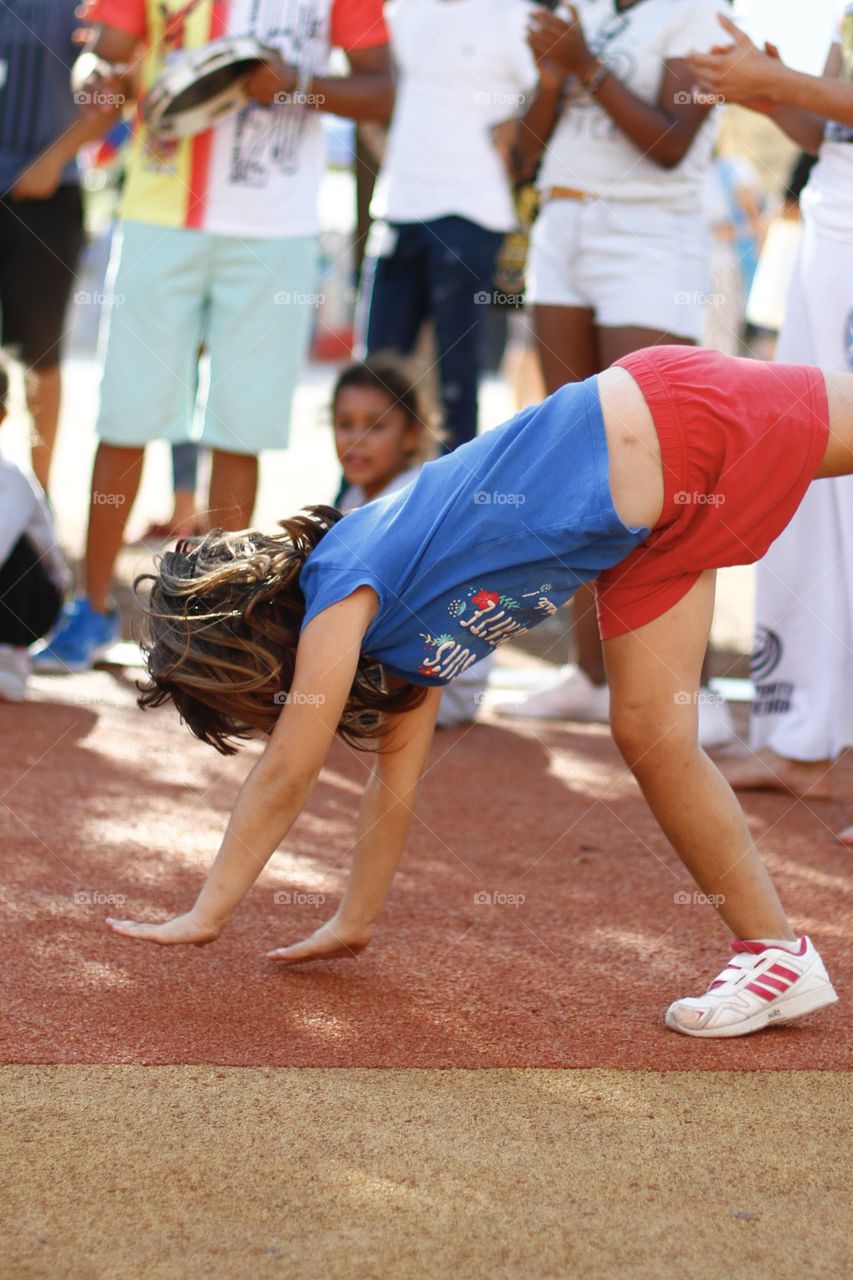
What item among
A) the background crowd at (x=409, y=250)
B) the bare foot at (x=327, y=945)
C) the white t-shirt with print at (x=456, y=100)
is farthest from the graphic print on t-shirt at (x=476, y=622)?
the white t-shirt with print at (x=456, y=100)

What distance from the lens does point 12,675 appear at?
14.7 feet

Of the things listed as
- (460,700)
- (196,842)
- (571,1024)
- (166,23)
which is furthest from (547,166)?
(571,1024)

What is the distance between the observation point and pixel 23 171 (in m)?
5.23

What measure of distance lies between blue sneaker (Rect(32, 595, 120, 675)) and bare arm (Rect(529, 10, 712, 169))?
2.12 metres

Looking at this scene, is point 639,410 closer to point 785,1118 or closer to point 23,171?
point 785,1118

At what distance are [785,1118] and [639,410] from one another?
1067 millimetres

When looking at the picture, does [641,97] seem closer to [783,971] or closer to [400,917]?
[400,917]

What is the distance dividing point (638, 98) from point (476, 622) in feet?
7.48

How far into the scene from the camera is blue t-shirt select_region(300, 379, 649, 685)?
2.38 metres

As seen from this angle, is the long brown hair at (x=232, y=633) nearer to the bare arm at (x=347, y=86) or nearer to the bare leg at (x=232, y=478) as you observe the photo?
the bare leg at (x=232, y=478)

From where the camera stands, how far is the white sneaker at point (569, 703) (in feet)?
15.4

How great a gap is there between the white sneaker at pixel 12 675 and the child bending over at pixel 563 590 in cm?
206

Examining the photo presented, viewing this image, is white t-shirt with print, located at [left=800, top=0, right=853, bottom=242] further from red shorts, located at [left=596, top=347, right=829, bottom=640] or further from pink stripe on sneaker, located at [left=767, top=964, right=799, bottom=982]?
pink stripe on sneaker, located at [left=767, top=964, right=799, bottom=982]

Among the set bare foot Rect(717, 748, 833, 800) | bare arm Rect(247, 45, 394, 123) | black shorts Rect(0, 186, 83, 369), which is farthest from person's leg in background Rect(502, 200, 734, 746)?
black shorts Rect(0, 186, 83, 369)
